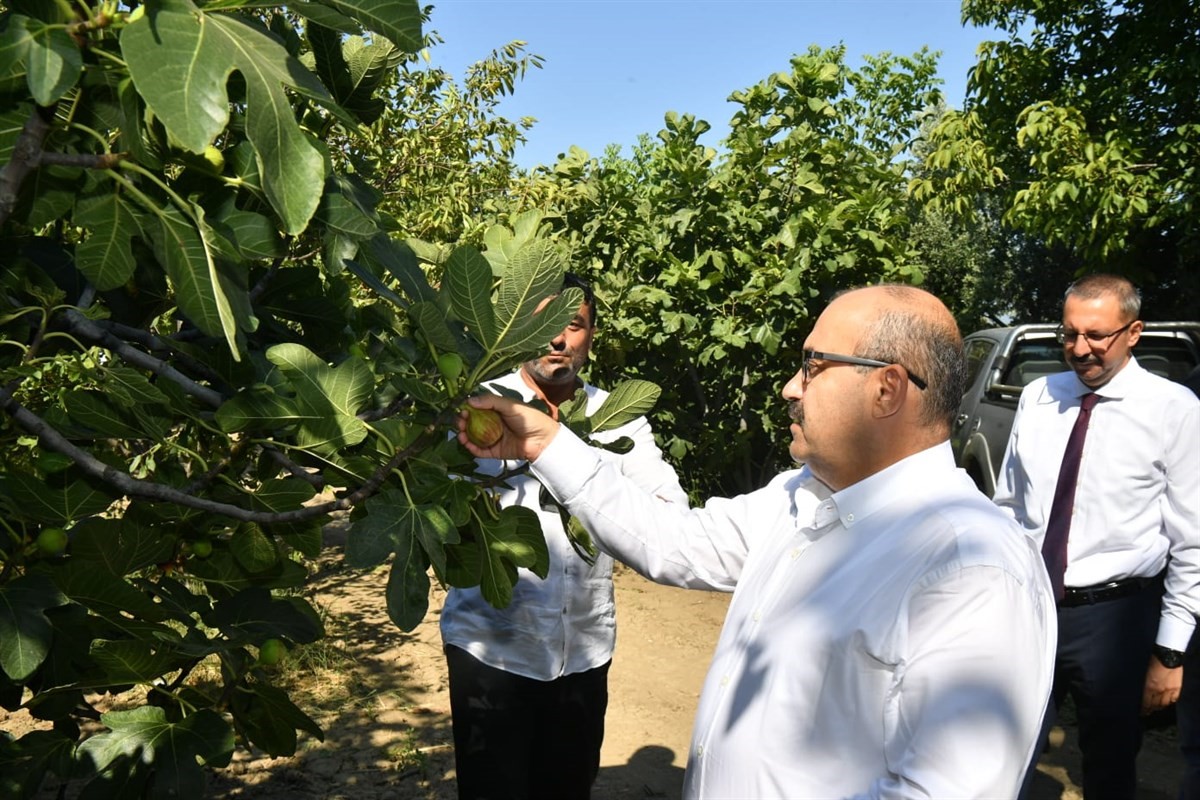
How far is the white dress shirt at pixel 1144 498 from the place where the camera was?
3.81m

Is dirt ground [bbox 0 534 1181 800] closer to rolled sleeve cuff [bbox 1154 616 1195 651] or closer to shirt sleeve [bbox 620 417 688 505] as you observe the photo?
rolled sleeve cuff [bbox 1154 616 1195 651]

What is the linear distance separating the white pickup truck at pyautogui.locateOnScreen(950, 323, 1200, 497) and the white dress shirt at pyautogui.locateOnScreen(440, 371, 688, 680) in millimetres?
4409

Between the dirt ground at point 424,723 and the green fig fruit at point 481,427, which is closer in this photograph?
the green fig fruit at point 481,427

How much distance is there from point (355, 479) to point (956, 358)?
1073 mm

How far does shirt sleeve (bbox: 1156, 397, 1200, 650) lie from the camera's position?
3793mm

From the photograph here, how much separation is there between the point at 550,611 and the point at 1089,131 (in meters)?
13.0

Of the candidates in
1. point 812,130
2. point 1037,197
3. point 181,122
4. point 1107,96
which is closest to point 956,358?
point 181,122

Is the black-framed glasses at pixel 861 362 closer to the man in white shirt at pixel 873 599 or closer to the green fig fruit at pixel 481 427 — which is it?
the man in white shirt at pixel 873 599

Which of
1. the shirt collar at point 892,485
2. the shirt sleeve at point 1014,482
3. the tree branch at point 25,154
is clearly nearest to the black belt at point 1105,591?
the shirt sleeve at point 1014,482

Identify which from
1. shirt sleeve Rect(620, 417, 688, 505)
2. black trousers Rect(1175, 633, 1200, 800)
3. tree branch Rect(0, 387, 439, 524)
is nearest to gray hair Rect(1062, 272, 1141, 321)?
black trousers Rect(1175, 633, 1200, 800)

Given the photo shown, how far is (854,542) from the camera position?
72.1 inches

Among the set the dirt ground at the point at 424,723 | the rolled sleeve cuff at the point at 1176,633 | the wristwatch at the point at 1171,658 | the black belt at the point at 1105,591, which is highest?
the black belt at the point at 1105,591

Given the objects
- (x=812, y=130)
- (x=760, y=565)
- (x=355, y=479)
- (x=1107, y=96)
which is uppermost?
(x=1107, y=96)

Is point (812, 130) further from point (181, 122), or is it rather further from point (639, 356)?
point (181, 122)
